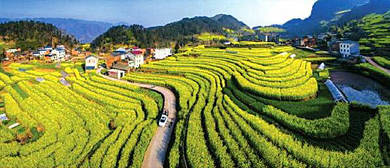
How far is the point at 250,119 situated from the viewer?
58.7 ft

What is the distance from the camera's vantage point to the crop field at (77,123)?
16.8 meters

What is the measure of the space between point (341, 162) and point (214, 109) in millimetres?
11146

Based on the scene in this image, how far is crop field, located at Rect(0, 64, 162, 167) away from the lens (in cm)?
1678

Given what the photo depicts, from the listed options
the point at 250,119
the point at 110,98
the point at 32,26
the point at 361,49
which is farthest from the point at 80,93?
the point at 32,26

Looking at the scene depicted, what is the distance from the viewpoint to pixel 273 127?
53.9 ft

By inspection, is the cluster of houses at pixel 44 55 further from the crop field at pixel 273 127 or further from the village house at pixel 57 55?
the crop field at pixel 273 127

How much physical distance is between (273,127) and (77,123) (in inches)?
750

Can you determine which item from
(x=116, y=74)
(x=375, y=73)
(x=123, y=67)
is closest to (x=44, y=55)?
(x=123, y=67)

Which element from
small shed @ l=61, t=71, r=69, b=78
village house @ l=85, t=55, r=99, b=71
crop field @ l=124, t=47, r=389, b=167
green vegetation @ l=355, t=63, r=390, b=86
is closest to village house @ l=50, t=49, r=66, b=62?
village house @ l=85, t=55, r=99, b=71

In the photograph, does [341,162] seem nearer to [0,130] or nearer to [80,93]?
[0,130]

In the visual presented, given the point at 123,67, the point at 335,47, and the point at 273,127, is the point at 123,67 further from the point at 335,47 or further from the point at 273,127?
the point at 335,47

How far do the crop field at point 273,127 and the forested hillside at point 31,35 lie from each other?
85.7m

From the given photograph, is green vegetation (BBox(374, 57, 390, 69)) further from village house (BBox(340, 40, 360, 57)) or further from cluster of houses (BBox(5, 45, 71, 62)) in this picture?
cluster of houses (BBox(5, 45, 71, 62))

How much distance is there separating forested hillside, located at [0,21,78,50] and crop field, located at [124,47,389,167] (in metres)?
85.7
